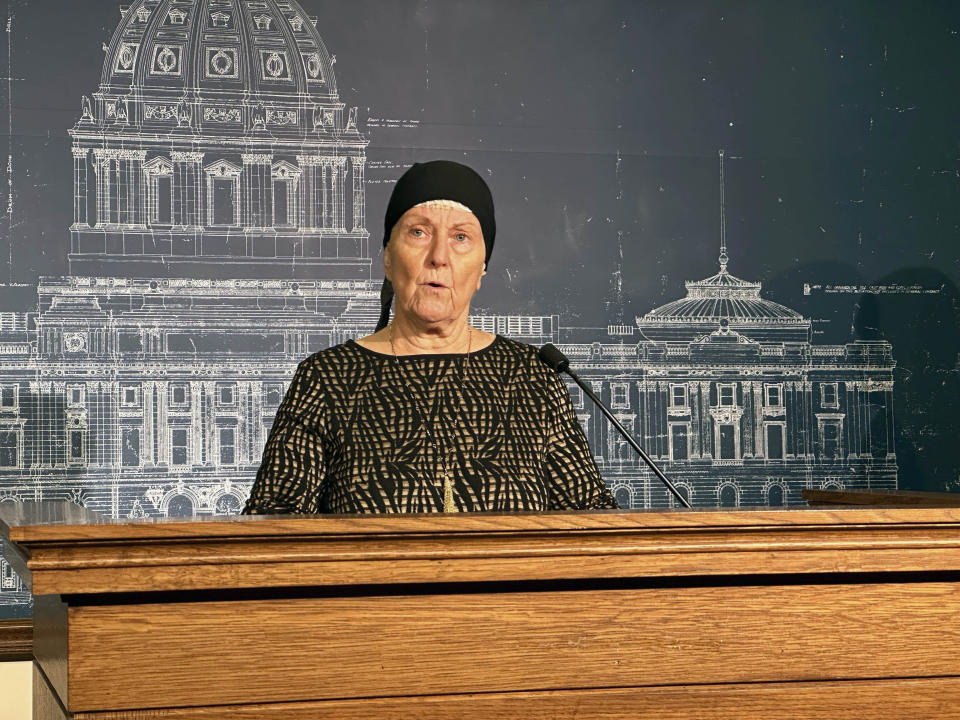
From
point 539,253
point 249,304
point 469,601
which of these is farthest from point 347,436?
point 539,253

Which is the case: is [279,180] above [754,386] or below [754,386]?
above

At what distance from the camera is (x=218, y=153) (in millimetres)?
3504

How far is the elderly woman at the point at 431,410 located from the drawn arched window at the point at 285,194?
Result: 3.96ft

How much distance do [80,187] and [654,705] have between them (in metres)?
2.59

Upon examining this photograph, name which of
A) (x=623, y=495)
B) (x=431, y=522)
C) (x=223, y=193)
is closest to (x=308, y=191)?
(x=223, y=193)

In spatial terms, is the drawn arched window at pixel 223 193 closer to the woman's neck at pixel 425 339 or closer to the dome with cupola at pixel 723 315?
the dome with cupola at pixel 723 315

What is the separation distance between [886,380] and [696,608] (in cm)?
279

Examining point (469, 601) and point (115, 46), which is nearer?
point (469, 601)

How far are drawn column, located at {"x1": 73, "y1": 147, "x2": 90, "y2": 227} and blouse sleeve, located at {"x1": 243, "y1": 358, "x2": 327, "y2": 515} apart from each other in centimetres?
159

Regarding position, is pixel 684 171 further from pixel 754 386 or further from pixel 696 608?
pixel 696 608

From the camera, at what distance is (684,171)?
3.82 m

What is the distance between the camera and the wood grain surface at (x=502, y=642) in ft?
4.03

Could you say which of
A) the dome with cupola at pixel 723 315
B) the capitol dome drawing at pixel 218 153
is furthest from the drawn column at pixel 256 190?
the dome with cupola at pixel 723 315

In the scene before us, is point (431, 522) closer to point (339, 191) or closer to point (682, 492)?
point (339, 191)
